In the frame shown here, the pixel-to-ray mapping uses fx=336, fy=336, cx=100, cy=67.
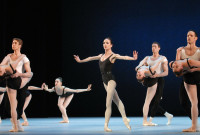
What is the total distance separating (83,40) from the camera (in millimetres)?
11672

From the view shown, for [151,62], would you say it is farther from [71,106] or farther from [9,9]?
[9,9]

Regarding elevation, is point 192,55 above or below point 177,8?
below

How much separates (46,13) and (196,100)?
7.98 m

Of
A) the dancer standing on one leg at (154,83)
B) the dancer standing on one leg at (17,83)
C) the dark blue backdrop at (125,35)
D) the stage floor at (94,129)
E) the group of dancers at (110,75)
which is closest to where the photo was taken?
the group of dancers at (110,75)

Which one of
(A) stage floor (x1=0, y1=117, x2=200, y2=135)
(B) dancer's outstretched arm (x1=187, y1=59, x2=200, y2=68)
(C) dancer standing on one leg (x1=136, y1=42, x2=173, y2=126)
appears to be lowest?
(A) stage floor (x1=0, y1=117, x2=200, y2=135)

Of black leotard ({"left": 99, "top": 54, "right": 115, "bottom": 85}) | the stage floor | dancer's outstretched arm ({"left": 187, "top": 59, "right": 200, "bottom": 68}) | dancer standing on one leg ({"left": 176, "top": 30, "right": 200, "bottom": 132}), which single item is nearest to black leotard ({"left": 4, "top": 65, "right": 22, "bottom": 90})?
the stage floor

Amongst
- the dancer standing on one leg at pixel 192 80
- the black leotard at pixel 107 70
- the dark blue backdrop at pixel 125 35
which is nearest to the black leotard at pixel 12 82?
the black leotard at pixel 107 70

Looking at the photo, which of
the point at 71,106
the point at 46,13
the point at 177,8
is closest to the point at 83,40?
the point at 46,13

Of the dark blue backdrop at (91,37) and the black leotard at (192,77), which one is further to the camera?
the dark blue backdrop at (91,37)

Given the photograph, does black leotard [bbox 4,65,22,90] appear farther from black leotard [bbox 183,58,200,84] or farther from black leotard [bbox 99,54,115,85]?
black leotard [bbox 183,58,200,84]

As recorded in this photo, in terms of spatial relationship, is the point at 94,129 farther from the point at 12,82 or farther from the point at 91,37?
the point at 91,37

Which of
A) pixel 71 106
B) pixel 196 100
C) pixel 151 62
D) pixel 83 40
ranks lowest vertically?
pixel 71 106

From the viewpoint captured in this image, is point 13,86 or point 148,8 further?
point 148,8

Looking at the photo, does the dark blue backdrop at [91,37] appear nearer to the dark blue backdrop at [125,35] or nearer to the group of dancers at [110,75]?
the dark blue backdrop at [125,35]
